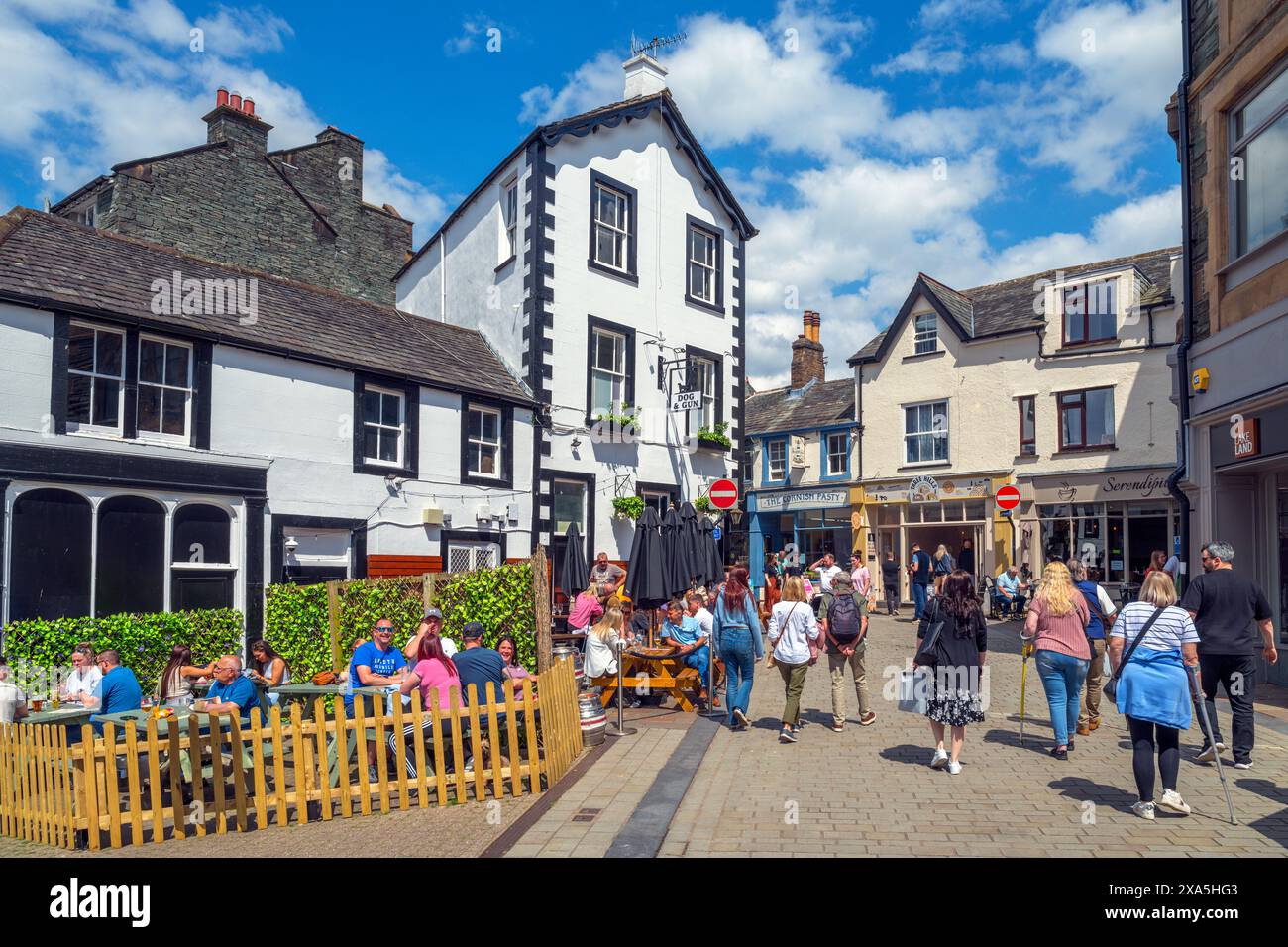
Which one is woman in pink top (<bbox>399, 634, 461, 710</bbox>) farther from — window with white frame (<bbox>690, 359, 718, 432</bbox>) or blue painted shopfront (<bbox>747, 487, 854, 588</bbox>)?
blue painted shopfront (<bbox>747, 487, 854, 588</bbox>)

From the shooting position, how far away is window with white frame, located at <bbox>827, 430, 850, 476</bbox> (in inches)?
1206

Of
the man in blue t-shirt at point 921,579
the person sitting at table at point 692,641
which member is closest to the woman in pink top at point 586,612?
the person sitting at table at point 692,641

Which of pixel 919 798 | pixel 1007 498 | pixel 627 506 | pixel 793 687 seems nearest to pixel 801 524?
pixel 1007 498

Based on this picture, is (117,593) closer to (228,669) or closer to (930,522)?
(228,669)

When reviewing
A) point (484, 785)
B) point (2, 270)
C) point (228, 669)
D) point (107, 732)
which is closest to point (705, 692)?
point (484, 785)

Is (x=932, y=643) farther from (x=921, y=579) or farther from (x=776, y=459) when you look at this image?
(x=776, y=459)

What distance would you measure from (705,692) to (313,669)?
238 inches

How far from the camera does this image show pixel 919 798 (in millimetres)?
7273

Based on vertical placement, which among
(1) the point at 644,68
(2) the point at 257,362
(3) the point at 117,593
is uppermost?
(1) the point at 644,68

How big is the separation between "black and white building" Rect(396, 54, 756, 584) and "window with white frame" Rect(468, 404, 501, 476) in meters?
0.55

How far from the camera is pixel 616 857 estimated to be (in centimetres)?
603

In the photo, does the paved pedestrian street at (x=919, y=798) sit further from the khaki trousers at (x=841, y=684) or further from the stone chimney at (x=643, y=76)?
the stone chimney at (x=643, y=76)

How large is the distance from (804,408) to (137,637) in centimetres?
2481

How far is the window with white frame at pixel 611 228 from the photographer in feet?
67.5
